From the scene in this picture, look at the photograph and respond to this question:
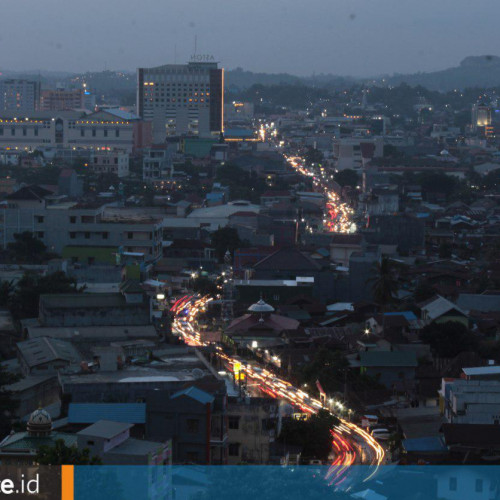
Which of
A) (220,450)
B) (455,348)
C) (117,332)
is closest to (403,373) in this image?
(455,348)

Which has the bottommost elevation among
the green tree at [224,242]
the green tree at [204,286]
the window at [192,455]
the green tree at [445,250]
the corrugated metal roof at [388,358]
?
the green tree at [445,250]

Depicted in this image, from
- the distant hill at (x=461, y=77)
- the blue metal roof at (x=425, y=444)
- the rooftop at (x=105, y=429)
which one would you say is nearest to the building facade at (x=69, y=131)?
the blue metal roof at (x=425, y=444)

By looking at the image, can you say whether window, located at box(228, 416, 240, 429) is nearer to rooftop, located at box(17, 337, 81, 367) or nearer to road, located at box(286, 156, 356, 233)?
rooftop, located at box(17, 337, 81, 367)

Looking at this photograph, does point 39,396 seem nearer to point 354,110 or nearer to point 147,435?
point 147,435

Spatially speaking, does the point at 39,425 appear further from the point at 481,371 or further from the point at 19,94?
the point at 19,94

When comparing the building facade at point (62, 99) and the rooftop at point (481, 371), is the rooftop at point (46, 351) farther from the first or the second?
the building facade at point (62, 99)

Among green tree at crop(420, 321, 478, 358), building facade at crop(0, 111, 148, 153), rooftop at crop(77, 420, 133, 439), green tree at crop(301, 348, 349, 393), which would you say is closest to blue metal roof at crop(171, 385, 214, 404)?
rooftop at crop(77, 420, 133, 439)
